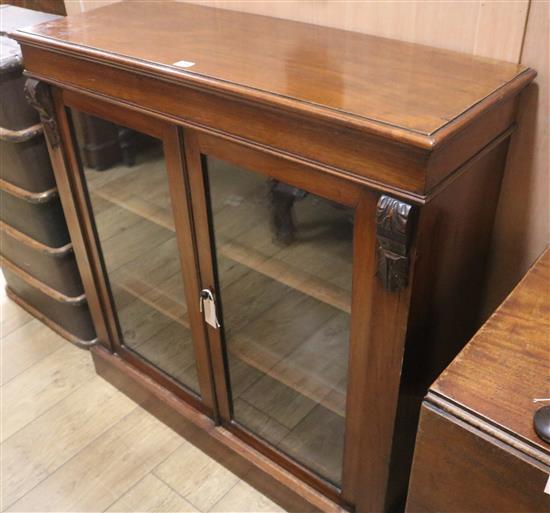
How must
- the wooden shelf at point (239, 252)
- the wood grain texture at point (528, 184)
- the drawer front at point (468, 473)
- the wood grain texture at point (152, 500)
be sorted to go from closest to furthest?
the drawer front at point (468, 473)
the wood grain texture at point (528, 184)
the wooden shelf at point (239, 252)
the wood grain texture at point (152, 500)

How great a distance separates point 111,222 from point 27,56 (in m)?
0.39

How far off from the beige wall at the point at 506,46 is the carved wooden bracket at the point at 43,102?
51 centimetres

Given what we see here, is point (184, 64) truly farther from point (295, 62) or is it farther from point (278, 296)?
point (278, 296)

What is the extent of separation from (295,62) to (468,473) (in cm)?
63

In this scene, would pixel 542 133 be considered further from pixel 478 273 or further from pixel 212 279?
pixel 212 279

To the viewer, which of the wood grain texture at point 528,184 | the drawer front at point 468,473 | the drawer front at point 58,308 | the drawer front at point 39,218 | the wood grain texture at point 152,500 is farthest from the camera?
the drawer front at point 58,308

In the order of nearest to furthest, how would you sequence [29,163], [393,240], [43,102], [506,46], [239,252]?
[393,240] < [506,46] < [239,252] < [43,102] < [29,163]

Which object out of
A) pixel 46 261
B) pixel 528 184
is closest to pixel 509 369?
pixel 528 184

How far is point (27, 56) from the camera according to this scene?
119 centimetres

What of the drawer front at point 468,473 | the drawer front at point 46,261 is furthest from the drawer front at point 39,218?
the drawer front at point 468,473

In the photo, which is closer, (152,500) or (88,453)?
(152,500)

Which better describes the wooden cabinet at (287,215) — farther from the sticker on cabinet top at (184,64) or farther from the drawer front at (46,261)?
the drawer front at (46,261)

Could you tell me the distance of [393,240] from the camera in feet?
2.60

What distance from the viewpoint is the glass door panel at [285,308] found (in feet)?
3.19
